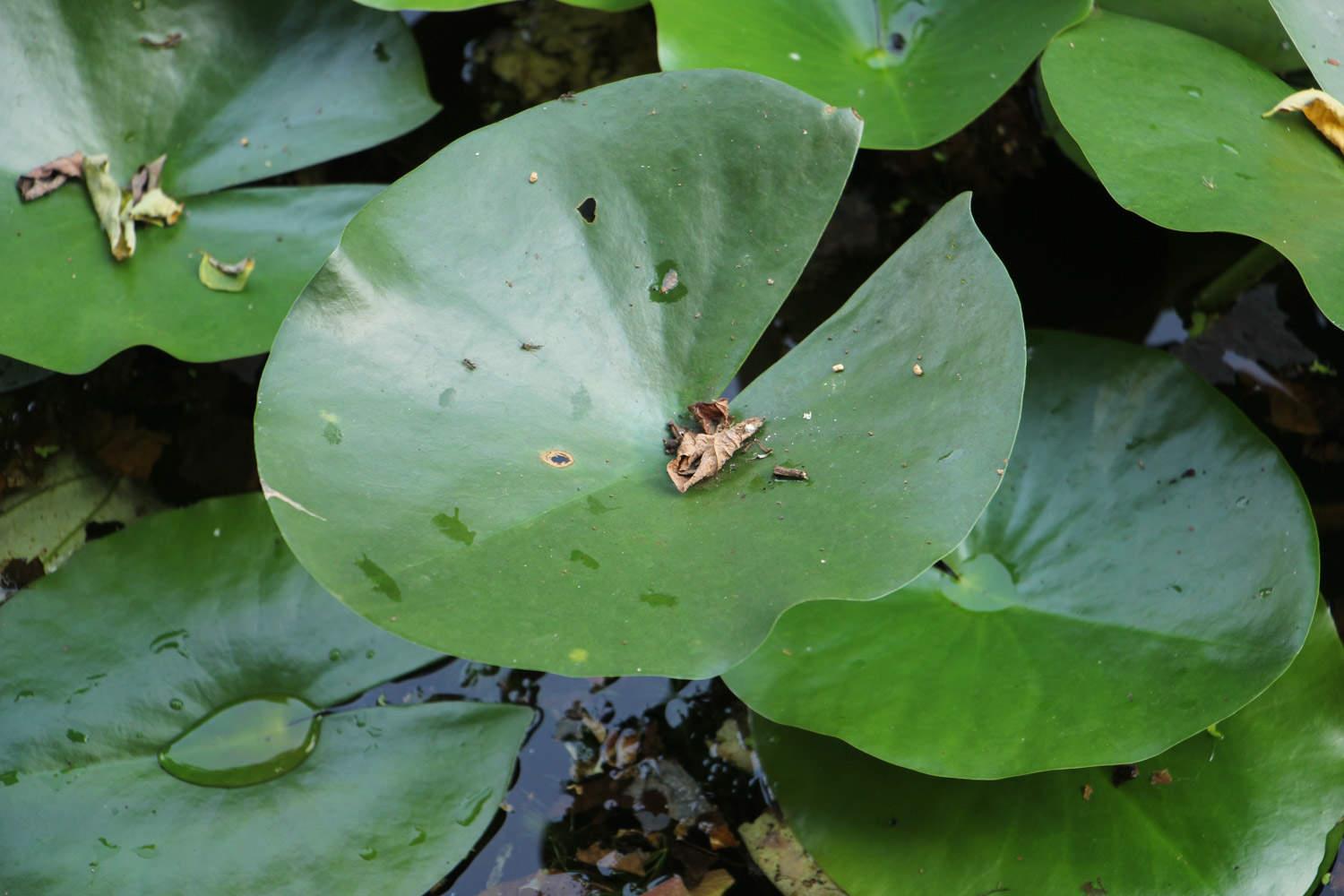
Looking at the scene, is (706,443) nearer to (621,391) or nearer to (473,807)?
(621,391)

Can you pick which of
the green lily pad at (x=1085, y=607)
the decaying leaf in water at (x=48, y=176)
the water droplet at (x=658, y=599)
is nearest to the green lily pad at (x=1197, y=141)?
the green lily pad at (x=1085, y=607)

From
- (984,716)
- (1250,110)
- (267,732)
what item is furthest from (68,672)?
(1250,110)

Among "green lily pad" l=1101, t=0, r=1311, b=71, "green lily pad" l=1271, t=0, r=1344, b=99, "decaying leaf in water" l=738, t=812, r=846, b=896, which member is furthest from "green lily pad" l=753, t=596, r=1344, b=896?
"green lily pad" l=1101, t=0, r=1311, b=71

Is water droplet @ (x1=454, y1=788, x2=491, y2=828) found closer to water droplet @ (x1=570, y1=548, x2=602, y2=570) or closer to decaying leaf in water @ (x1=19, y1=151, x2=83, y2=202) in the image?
water droplet @ (x1=570, y1=548, x2=602, y2=570)

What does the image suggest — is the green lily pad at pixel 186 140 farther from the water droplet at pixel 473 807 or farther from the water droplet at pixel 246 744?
the water droplet at pixel 473 807

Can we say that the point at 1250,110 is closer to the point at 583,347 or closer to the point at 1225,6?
the point at 1225,6
